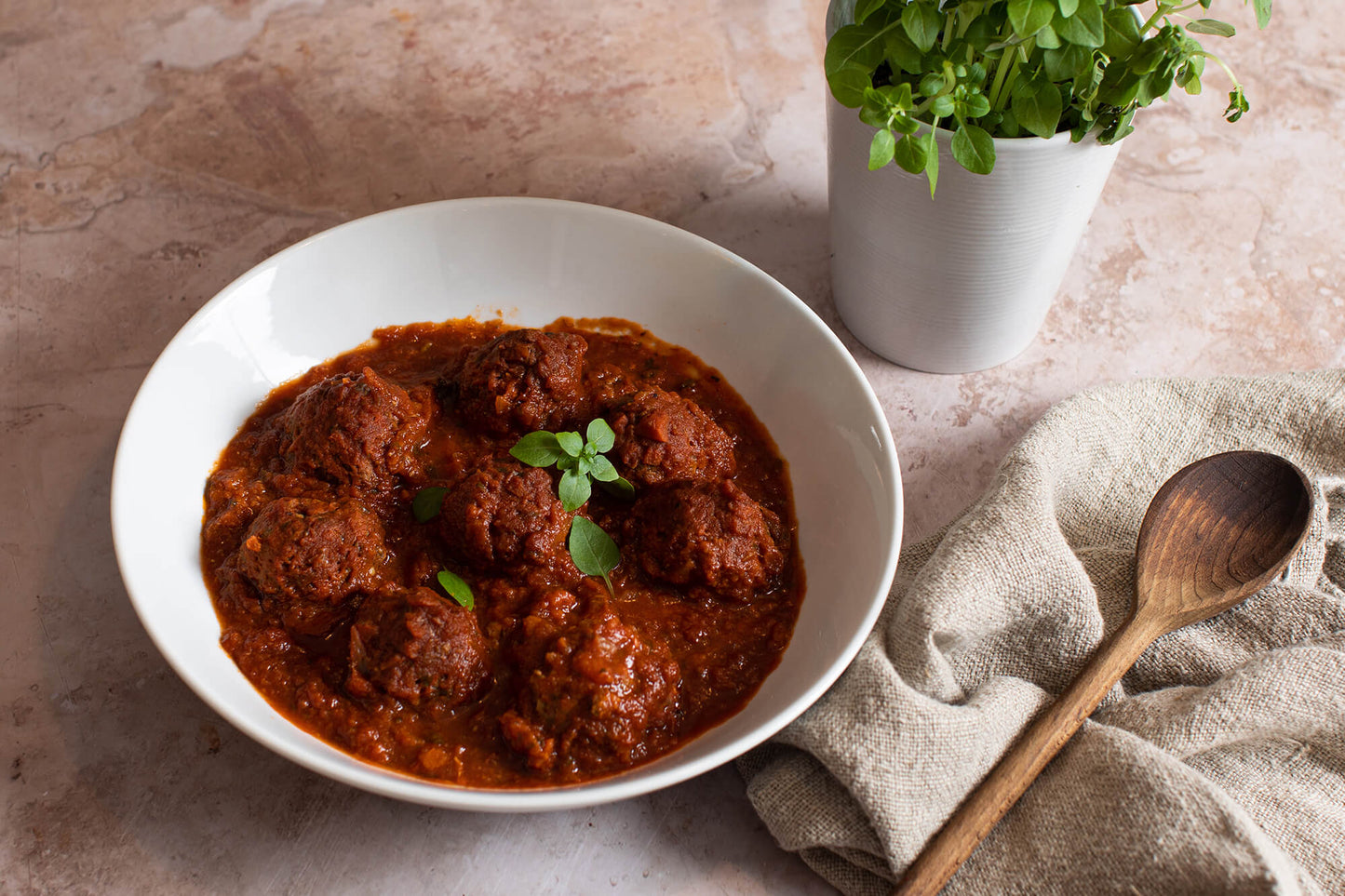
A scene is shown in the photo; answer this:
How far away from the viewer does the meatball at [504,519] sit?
11.0ft

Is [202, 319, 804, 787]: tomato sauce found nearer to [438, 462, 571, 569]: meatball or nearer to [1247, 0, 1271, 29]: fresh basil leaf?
[438, 462, 571, 569]: meatball

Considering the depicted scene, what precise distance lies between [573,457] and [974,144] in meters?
1.57

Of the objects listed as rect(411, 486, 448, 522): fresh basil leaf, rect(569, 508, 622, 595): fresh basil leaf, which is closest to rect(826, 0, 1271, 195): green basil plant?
rect(569, 508, 622, 595): fresh basil leaf

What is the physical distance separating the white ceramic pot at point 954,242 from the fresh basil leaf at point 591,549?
1.56m

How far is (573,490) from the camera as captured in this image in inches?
135

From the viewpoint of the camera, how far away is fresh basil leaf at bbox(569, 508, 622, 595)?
342cm

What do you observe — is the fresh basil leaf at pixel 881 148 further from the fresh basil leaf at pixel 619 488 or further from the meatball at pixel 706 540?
the fresh basil leaf at pixel 619 488

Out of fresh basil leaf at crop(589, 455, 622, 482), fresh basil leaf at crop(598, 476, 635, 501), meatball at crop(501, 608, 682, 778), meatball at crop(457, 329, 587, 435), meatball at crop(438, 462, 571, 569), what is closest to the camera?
meatball at crop(501, 608, 682, 778)

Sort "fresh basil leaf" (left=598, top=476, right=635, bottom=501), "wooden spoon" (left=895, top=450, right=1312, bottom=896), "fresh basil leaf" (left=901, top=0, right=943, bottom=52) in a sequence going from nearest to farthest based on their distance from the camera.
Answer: "fresh basil leaf" (left=901, top=0, right=943, bottom=52)
"wooden spoon" (left=895, top=450, right=1312, bottom=896)
"fresh basil leaf" (left=598, top=476, right=635, bottom=501)

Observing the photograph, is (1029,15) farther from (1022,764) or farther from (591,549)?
(1022,764)

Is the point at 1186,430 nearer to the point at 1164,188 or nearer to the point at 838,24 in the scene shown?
the point at 1164,188

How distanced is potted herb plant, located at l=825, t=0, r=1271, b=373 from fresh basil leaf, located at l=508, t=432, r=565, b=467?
1305 mm

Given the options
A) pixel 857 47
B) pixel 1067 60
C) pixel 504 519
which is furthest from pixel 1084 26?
pixel 504 519

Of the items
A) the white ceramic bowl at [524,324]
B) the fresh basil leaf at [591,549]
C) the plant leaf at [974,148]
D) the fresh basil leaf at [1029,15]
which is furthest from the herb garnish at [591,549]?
the fresh basil leaf at [1029,15]
